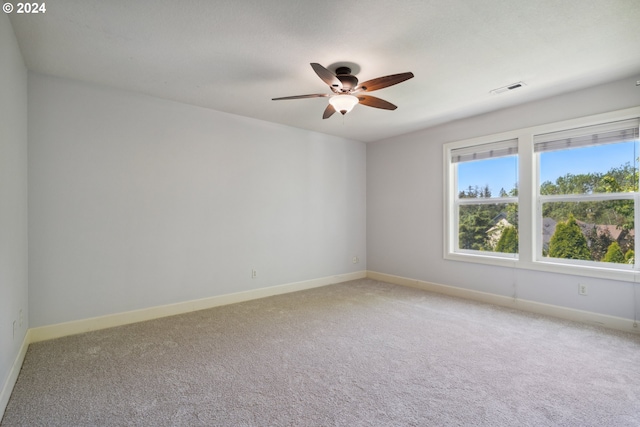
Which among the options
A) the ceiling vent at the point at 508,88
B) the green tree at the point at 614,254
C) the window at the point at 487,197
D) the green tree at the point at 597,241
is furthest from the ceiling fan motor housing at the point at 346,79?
the green tree at the point at 614,254

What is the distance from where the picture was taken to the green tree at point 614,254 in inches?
126

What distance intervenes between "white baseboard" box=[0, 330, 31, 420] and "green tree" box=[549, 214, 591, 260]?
495 centimetres

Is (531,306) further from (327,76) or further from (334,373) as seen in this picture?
(327,76)

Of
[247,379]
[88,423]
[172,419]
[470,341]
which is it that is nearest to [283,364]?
[247,379]

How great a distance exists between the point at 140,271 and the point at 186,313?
2.30 ft

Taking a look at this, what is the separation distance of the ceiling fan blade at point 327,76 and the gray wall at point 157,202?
1.94m

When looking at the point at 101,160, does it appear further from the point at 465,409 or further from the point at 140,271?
the point at 465,409

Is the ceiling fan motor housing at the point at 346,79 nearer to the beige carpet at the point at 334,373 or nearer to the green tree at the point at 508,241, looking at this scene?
the beige carpet at the point at 334,373

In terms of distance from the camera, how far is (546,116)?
3586 millimetres

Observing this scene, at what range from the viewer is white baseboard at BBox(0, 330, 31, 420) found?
5.96ft

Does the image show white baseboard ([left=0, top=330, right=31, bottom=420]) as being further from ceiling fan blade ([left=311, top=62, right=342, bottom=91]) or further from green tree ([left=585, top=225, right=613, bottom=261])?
green tree ([left=585, top=225, right=613, bottom=261])

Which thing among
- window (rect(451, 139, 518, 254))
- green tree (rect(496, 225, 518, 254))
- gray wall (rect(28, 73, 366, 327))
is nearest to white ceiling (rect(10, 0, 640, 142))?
gray wall (rect(28, 73, 366, 327))

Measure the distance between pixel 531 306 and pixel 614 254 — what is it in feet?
3.23

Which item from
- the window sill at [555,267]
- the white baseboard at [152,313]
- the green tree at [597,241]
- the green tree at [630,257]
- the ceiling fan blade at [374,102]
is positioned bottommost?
the white baseboard at [152,313]
